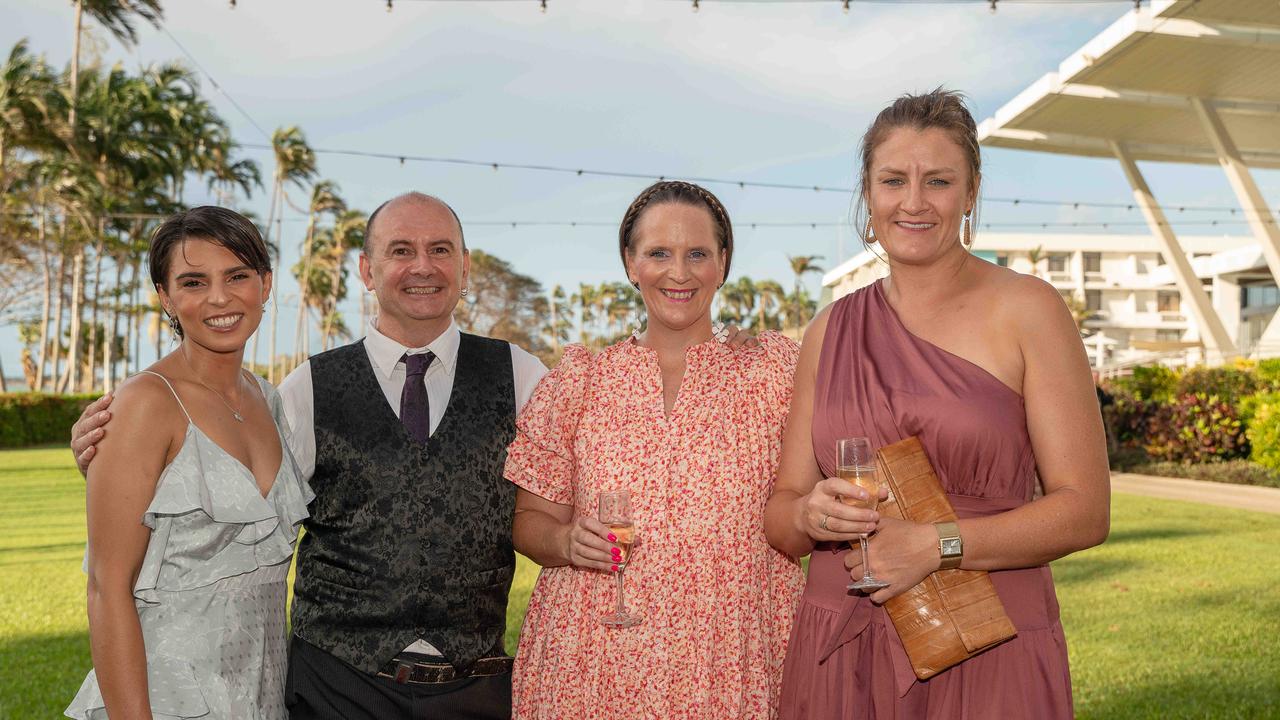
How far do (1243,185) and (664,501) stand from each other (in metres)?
36.0

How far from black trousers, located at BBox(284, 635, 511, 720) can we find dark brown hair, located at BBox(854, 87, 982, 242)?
6.95 ft

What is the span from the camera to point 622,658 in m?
3.01

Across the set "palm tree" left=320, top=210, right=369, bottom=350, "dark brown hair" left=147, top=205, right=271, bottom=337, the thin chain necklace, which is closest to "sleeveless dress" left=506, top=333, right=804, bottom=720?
the thin chain necklace

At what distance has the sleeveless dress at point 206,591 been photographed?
2.64 m

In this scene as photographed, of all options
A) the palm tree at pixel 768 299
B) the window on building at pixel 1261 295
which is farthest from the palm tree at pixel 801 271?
the window on building at pixel 1261 295

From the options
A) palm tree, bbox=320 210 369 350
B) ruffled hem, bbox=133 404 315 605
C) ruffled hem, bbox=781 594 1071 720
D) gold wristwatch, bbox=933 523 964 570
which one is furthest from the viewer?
palm tree, bbox=320 210 369 350

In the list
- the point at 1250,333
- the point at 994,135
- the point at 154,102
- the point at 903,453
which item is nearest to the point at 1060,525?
the point at 903,453

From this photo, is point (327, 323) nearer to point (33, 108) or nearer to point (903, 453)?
point (33, 108)

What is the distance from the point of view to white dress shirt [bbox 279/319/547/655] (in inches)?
131

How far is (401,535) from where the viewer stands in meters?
3.27

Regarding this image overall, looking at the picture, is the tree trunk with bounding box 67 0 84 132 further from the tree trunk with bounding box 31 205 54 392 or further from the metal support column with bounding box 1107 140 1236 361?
the metal support column with bounding box 1107 140 1236 361

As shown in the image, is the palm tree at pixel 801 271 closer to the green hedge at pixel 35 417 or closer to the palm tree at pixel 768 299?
the palm tree at pixel 768 299

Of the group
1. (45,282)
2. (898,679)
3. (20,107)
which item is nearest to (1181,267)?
(898,679)

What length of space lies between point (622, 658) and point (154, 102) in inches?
1956
